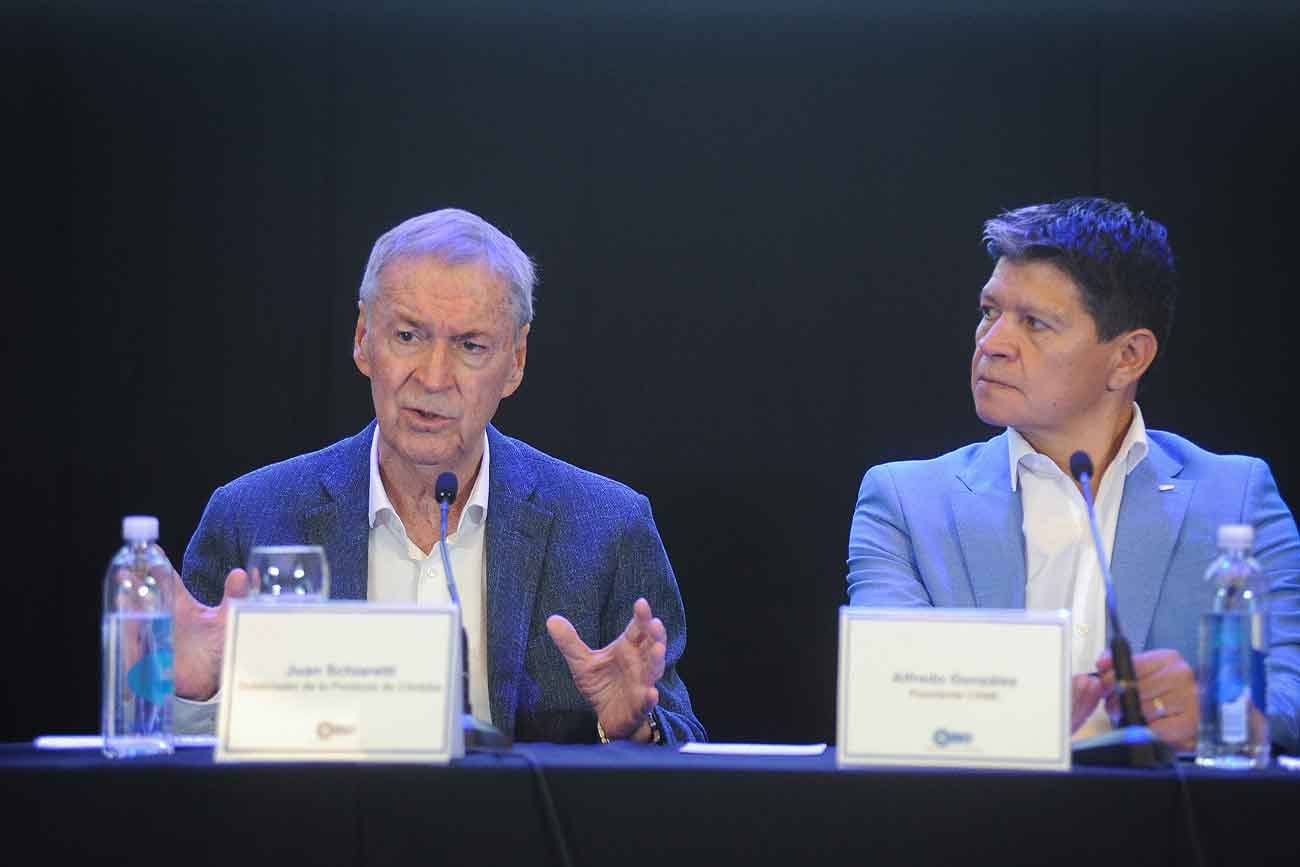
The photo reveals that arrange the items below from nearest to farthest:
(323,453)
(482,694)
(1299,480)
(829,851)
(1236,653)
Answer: (829,851), (1236,653), (482,694), (323,453), (1299,480)

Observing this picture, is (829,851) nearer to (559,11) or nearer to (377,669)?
(377,669)

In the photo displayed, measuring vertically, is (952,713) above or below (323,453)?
below

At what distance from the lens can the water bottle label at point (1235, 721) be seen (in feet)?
6.32

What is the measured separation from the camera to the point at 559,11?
3838 mm

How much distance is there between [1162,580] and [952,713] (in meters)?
1.08

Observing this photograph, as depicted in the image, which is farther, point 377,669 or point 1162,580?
point 1162,580

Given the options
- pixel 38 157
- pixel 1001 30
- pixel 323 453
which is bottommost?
pixel 323 453

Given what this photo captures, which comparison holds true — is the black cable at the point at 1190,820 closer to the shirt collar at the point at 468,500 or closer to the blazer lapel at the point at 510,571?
the blazer lapel at the point at 510,571

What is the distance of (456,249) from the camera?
2.85 metres

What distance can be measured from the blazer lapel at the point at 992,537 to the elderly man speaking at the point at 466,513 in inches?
21.1

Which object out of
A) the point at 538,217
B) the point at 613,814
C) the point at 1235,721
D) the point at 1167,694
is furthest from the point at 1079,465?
the point at 538,217

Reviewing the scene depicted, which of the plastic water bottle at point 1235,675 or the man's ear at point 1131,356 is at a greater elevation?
the man's ear at point 1131,356

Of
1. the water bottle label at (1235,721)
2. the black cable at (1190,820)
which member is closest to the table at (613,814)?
the black cable at (1190,820)

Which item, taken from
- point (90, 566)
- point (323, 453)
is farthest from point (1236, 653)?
point (90, 566)
